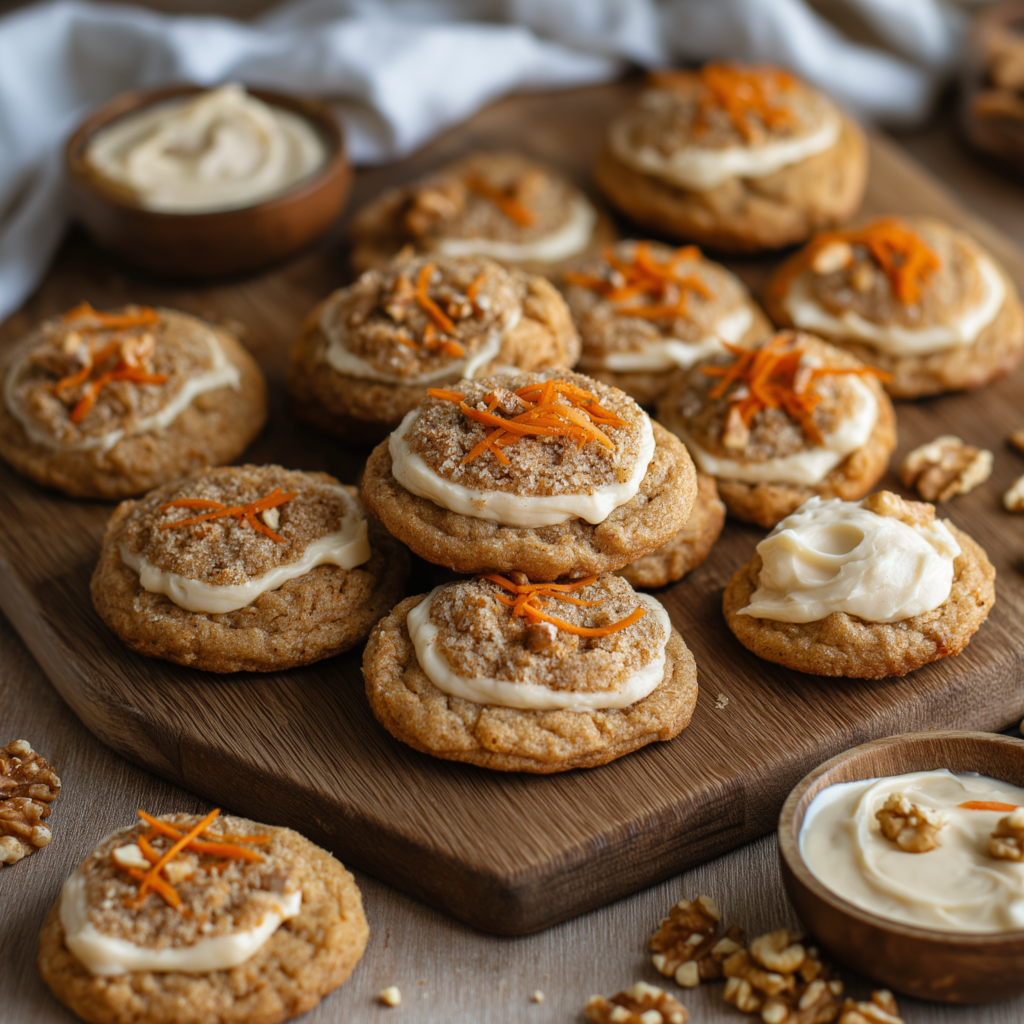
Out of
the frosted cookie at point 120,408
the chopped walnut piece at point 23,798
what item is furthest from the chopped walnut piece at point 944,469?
the chopped walnut piece at point 23,798

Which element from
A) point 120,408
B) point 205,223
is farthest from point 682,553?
point 205,223

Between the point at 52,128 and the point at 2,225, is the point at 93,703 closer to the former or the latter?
the point at 2,225

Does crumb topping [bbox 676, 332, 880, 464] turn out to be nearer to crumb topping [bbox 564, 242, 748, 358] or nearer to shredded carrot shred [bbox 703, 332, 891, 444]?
shredded carrot shred [bbox 703, 332, 891, 444]

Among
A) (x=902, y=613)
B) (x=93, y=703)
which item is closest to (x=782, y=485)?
(x=902, y=613)

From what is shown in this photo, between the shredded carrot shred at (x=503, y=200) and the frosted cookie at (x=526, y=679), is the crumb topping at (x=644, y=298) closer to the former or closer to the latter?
the shredded carrot shred at (x=503, y=200)

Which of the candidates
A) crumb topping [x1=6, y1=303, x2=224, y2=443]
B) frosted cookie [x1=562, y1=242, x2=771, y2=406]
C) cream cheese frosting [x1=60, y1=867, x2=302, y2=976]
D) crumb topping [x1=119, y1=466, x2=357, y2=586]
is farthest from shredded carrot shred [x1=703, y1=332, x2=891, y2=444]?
cream cheese frosting [x1=60, y1=867, x2=302, y2=976]

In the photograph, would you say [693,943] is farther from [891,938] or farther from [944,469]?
[944,469]
